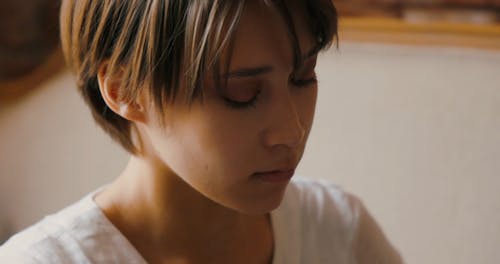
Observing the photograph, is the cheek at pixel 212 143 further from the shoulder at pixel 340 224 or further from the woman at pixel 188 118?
the shoulder at pixel 340 224

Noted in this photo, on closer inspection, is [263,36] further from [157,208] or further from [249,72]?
[157,208]

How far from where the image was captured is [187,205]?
0.77 m

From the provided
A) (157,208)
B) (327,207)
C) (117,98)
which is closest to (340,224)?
(327,207)

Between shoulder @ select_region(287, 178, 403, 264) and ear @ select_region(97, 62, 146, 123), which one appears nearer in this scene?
ear @ select_region(97, 62, 146, 123)

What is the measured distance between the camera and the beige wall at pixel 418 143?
3.70 feet

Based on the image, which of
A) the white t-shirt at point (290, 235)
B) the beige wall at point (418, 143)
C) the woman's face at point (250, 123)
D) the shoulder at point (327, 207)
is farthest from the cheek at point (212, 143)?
the beige wall at point (418, 143)

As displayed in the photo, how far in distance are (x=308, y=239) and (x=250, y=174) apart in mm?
251

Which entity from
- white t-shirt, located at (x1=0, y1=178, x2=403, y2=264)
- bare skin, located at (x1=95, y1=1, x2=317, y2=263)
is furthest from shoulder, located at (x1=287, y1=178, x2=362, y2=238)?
bare skin, located at (x1=95, y1=1, x2=317, y2=263)

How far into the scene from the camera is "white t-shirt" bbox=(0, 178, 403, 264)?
2.34 feet

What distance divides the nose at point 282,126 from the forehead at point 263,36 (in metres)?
0.04

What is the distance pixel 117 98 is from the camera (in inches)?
26.8

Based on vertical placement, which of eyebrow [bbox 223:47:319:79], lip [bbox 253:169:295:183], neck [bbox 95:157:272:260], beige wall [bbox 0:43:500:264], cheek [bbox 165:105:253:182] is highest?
eyebrow [bbox 223:47:319:79]

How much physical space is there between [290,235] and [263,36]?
32cm

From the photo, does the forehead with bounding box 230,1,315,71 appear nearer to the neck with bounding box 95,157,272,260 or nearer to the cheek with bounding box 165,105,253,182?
the cheek with bounding box 165,105,253,182
